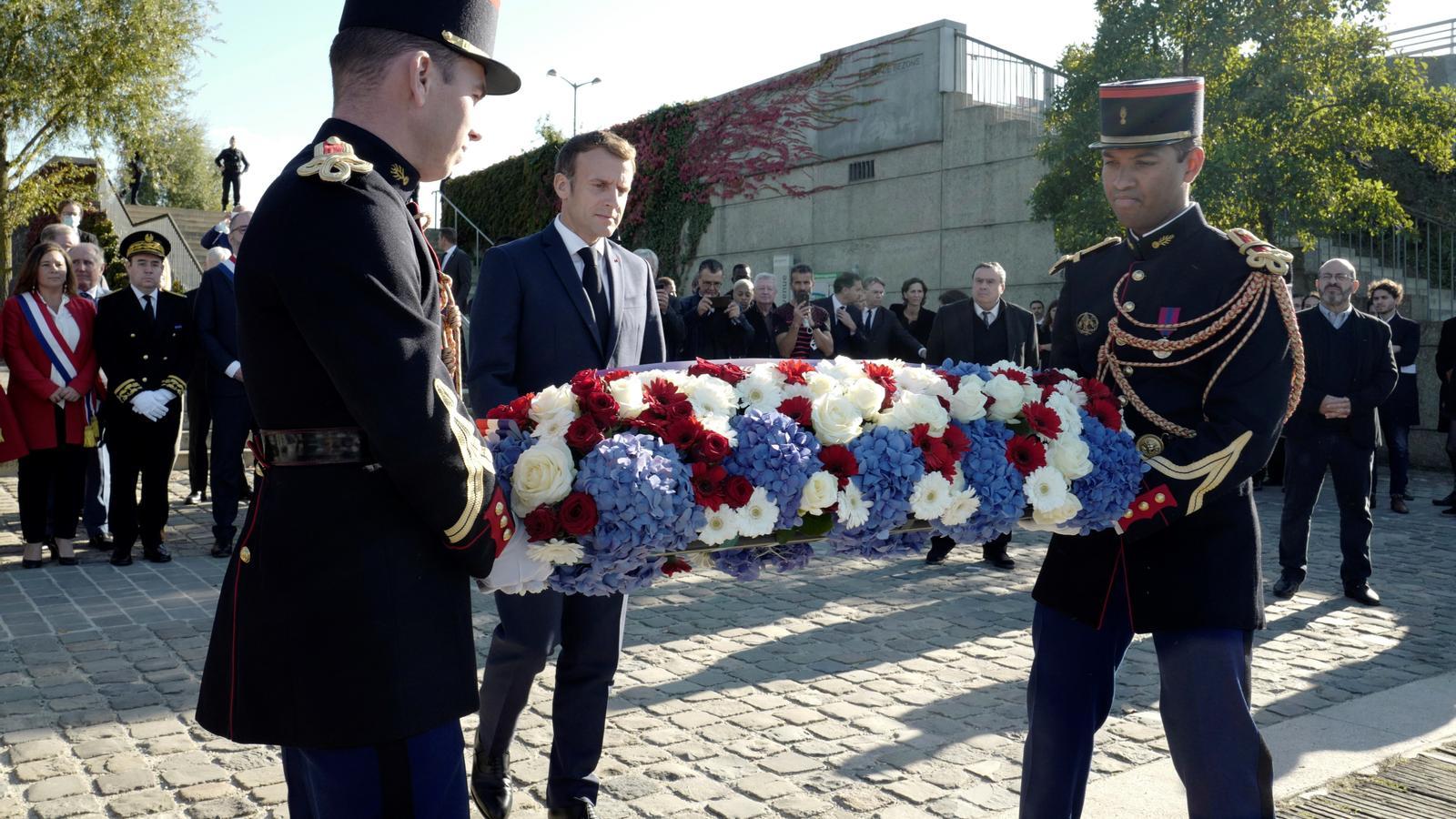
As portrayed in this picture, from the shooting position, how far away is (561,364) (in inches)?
153

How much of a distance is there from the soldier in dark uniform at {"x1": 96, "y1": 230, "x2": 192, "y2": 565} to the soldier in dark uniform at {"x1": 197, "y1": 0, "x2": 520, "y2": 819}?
6817mm

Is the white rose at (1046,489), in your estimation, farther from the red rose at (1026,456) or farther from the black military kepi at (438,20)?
the black military kepi at (438,20)

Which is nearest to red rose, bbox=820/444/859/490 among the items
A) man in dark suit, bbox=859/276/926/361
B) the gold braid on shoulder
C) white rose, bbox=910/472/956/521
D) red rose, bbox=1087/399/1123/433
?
white rose, bbox=910/472/956/521

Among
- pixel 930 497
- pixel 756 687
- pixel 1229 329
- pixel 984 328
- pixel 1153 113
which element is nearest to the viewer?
pixel 930 497

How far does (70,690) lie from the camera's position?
518 centimetres

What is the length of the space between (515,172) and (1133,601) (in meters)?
29.6

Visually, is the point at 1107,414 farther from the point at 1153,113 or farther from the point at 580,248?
the point at 580,248

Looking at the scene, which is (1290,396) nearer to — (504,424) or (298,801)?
(504,424)

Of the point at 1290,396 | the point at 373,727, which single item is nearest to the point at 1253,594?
the point at 1290,396

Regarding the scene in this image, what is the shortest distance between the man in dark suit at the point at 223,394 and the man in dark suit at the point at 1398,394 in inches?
419

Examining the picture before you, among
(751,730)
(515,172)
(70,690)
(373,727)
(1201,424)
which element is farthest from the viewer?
(515,172)

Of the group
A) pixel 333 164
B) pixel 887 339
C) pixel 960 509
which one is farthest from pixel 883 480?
pixel 887 339

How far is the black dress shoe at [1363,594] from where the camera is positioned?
7.45 metres

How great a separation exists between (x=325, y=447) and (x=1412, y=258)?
1799 cm
